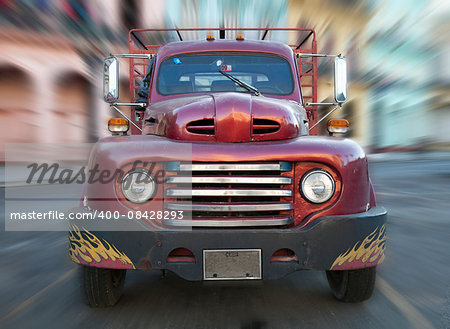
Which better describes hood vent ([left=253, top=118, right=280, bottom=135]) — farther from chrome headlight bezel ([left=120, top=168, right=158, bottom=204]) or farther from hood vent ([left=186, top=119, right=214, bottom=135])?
chrome headlight bezel ([left=120, top=168, right=158, bottom=204])

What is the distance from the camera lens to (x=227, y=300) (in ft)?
13.5

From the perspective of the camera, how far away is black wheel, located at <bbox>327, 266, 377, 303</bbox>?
3.85m

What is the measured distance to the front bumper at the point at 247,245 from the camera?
3.30 metres

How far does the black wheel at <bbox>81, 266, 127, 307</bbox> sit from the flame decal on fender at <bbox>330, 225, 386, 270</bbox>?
1.65 meters

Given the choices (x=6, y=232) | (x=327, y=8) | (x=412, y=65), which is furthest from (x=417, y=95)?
(x=6, y=232)

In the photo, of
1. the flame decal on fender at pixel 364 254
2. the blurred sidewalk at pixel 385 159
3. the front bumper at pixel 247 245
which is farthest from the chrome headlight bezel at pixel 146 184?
the blurred sidewalk at pixel 385 159

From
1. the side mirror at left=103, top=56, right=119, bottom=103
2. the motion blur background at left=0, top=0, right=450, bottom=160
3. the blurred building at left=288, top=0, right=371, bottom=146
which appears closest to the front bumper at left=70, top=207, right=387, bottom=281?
the side mirror at left=103, top=56, right=119, bottom=103

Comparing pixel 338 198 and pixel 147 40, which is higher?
pixel 147 40

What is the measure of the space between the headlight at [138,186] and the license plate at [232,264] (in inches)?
22.3

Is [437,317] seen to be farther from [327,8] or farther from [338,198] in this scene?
[327,8]

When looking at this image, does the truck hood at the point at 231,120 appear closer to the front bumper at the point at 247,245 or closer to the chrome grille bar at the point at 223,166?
the chrome grille bar at the point at 223,166

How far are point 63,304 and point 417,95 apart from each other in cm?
3695

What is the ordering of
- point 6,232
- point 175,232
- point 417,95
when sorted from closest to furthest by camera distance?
point 175,232 → point 6,232 → point 417,95

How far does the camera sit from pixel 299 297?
166 inches
